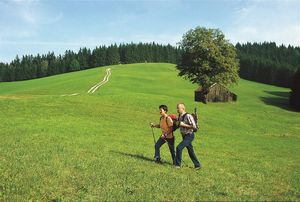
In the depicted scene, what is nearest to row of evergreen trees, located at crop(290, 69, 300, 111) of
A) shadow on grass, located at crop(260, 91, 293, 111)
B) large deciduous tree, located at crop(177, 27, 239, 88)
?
shadow on grass, located at crop(260, 91, 293, 111)

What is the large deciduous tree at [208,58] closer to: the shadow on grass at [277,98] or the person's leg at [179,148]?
the shadow on grass at [277,98]

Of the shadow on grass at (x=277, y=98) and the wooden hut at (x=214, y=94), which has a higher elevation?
the wooden hut at (x=214, y=94)

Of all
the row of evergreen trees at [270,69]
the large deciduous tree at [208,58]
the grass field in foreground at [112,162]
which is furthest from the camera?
the row of evergreen trees at [270,69]

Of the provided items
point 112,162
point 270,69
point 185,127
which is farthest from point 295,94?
point 112,162

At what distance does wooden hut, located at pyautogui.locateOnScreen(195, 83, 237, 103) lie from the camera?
305 feet

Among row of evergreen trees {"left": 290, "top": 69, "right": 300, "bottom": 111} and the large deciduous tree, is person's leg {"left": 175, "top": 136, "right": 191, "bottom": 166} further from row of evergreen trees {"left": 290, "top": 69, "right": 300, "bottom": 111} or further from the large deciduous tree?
row of evergreen trees {"left": 290, "top": 69, "right": 300, "bottom": 111}

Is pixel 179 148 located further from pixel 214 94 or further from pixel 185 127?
pixel 214 94

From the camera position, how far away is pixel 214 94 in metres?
94.6

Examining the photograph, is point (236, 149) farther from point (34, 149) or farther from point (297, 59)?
point (297, 59)

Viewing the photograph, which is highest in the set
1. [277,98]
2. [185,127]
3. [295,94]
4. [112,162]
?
[185,127]

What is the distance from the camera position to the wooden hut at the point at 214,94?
92.8 metres

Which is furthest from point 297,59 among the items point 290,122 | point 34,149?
point 34,149

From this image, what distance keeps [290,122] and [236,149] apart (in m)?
32.9

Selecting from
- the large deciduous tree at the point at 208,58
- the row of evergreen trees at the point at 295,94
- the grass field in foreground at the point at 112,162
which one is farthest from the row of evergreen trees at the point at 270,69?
the grass field in foreground at the point at 112,162
